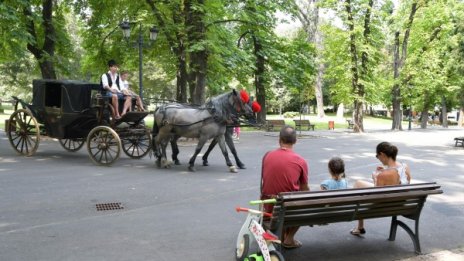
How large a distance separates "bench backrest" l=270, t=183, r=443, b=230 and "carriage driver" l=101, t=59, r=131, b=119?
8002 millimetres

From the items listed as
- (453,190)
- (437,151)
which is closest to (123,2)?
(437,151)

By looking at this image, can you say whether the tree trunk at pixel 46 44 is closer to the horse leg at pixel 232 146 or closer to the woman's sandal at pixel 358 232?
the horse leg at pixel 232 146

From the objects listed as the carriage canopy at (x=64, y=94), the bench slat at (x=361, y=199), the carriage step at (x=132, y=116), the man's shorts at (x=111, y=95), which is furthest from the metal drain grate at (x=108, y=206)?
the carriage canopy at (x=64, y=94)

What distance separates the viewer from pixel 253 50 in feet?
93.8

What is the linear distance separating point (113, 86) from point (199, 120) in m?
2.58

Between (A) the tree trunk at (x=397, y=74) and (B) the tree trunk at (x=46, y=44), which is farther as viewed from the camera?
(A) the tree trunk at (x=397, y=74)

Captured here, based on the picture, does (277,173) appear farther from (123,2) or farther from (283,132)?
(123,2)

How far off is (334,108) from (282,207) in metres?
77.4

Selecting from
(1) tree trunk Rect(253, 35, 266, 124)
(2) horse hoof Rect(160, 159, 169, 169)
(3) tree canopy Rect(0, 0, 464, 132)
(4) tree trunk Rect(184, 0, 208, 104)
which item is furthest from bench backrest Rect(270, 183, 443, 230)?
(1) tree trunk Rect(253, 35, 266, 124)

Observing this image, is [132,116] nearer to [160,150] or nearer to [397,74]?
[160,150]

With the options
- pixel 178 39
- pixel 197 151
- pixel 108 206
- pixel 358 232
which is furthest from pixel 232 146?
pixel 178 39

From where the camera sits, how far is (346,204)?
194 inches

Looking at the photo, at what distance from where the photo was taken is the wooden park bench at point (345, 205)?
4.56 meters

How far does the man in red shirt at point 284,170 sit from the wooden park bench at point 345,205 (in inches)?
14.0
